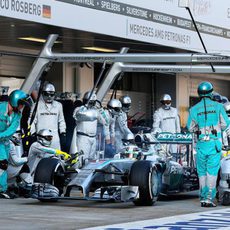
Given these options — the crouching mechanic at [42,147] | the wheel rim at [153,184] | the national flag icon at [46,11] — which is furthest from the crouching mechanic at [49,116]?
the wheel rim at [153,184]

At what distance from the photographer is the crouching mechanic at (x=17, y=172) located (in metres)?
14.6

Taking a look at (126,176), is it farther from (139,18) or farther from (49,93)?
(139,18)

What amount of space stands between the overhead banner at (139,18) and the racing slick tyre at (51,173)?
389 centimetres

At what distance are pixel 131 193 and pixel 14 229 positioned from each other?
3021 mm

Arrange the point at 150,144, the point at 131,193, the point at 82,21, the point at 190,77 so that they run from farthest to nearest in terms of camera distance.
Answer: the point at 190,77
the point at 82,21
the point at 150,144
the point at 131,193

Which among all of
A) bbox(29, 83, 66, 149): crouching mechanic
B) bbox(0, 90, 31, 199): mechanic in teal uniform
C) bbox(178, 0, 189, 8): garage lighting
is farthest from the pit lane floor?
bbox(178, 0, 189, 8): garage lighting

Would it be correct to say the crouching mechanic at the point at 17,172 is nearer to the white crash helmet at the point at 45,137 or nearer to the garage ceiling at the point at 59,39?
the white crash helmet at the point at 45,137

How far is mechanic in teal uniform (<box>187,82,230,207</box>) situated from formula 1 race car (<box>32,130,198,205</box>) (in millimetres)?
644

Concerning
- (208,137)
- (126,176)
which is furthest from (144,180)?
(208,137)

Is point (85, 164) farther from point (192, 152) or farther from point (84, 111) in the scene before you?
point (84, 111)

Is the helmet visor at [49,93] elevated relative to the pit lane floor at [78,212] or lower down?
elevated

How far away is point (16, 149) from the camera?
49.1 ft

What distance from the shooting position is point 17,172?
48.4 ft

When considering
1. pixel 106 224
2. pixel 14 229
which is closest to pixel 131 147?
pixel 106 224
